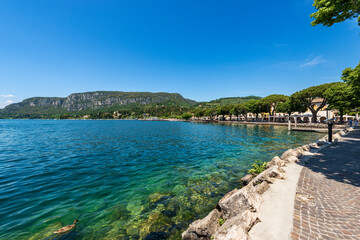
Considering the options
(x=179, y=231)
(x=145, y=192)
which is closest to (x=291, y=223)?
(x=179, y=231)

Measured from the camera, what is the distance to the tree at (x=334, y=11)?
25.7 feet

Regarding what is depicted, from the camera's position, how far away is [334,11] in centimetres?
838

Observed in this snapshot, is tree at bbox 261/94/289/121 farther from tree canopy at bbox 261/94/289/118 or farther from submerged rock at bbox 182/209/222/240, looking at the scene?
submerged rock at bbox 182/209/222/240

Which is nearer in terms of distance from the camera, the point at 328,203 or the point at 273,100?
the point at 328,203

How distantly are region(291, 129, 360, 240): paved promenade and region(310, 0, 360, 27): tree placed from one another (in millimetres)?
8974

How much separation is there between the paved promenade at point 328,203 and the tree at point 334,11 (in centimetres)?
897

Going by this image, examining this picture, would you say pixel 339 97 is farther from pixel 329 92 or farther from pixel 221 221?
pixel 221 221

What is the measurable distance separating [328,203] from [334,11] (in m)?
10.5

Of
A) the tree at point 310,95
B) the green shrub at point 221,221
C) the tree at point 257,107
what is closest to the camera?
the green shrub at point 221,221

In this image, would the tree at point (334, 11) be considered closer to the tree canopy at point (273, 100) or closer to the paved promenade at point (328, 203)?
the paved promenade at point (328, 203)

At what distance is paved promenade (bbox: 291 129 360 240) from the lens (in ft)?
12.2

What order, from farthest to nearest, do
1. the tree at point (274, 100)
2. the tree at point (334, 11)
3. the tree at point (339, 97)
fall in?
the tree at point (274, 100)
the tree at point (339, 97)
the tree at point (334, 11)

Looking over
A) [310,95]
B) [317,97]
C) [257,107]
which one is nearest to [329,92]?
[310,95]

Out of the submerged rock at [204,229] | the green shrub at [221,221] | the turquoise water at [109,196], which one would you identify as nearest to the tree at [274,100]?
the turquoise water at [109,196]
